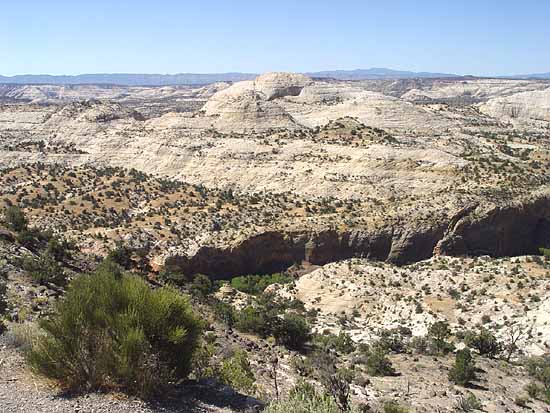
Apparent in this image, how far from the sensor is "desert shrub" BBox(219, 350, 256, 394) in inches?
467

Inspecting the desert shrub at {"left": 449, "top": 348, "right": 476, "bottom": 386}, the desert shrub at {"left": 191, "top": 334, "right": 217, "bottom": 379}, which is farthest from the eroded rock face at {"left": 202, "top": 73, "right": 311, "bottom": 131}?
the desert shrub at {"left": 191, "top": 334, "right": 217, "bottom": 379}

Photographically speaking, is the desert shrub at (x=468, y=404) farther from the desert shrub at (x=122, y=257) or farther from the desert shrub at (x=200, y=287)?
the desert shrub at (x=122, y=257)

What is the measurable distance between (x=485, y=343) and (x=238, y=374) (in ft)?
32.3

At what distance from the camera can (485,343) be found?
1848cm

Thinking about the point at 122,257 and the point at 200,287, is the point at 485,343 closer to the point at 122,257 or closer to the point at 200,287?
the point at 200,287

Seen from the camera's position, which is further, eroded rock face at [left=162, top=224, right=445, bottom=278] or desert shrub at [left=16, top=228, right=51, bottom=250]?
eroded rock face at [left=162, top=224, right=445, bottom=278]

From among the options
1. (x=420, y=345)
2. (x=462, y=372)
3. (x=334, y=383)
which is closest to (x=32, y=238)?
(x=420, y=345)

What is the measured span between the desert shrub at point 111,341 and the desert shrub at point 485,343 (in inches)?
489

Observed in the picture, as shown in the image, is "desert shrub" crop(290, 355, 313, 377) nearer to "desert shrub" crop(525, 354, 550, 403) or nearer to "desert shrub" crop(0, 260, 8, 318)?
"desert shrub" crop(525, 354, 550, 403)

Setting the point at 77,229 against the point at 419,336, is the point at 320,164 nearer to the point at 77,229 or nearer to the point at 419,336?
the point at 77,229

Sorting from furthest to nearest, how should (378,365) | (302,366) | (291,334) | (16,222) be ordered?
(16,222) → (291,334) → (378,365) → (302,366)

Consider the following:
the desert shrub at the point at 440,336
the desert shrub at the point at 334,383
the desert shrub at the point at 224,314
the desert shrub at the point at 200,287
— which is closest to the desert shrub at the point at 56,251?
the desert shrub at the point at 200,287

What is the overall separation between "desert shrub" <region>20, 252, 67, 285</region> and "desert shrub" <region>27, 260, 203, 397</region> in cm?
757

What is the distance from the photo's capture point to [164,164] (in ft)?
154
